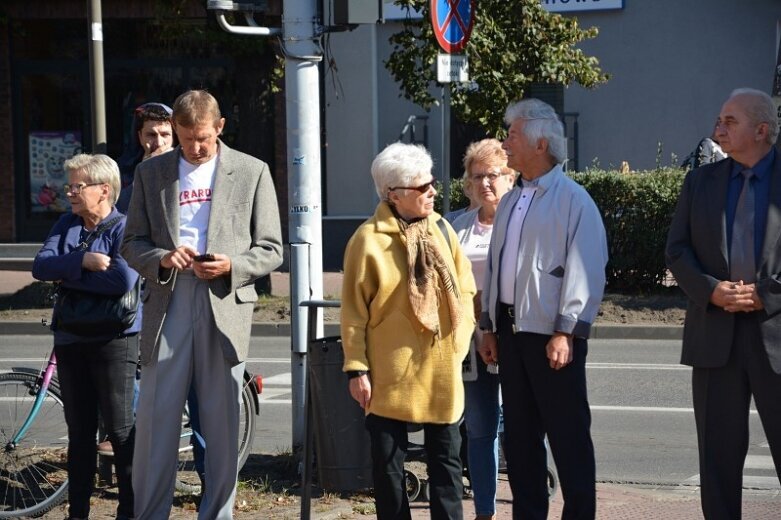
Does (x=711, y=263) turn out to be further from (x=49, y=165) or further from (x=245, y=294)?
(x=49, y=165)

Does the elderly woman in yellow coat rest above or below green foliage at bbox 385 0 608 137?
below

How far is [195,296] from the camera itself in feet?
17.2

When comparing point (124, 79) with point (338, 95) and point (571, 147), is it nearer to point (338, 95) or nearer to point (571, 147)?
point (338, 95)

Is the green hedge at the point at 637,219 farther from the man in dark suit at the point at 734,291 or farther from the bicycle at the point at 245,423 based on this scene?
the man in dark suit at the point at 734,291

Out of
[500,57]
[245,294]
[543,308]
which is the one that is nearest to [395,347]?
[543,308]

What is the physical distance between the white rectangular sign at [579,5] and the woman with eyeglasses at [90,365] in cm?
1517

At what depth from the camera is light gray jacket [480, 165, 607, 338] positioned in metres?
4.78

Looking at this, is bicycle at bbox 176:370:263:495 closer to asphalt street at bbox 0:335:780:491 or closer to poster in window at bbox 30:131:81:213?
asphalt street at bbox 0:335:780:491

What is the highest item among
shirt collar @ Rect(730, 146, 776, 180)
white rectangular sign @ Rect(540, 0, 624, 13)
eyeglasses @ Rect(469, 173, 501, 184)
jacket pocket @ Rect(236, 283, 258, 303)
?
white rectangular sign @ Rect(540, 0, 624, 13)

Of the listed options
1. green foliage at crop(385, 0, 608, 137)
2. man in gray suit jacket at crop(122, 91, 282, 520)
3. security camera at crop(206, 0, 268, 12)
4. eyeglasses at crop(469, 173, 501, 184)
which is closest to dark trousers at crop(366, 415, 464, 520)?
man in gray suit jacket at crop(122, 91, 282, 520)

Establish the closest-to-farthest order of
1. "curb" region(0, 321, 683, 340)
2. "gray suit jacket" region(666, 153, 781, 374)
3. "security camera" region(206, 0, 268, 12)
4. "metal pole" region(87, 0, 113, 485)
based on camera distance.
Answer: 1. "gray suit jacket" region(666, 153, 781, 374)
2. "security camera" region(206, 0, 268, 12)
3. "metal pole" region(87, 0, 113, 485)
4. "curb" region(0, 321, 683, 340)

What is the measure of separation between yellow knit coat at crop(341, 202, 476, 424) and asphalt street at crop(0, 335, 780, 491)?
2.69 meters

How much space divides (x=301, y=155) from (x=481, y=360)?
1727mm

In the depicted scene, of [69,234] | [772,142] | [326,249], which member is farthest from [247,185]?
[326,249]
